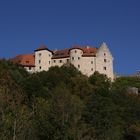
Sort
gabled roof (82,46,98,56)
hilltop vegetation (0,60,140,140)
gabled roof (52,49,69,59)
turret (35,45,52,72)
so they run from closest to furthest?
hilltop vegetation (0,60,140,140) < turret (35,45,52,72) < gabled roof (82,46,98,56) < gabled roof (52,49,69,59)

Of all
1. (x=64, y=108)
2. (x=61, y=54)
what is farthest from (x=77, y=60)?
(x=64, y=108)

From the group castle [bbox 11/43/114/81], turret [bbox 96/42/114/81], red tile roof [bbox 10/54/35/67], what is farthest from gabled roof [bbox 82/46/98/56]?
red tile roof [bbox 10/54/35/67]

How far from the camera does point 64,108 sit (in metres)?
62.3

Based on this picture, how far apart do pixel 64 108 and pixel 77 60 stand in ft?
158

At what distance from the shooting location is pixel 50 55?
11300 centimetres

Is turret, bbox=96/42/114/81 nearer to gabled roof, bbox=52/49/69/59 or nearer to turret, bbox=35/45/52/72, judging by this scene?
gabled roof, bbox=52/49/69/59

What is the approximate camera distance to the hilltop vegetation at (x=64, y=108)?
55.8 m

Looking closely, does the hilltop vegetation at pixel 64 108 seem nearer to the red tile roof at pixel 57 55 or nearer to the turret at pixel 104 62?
the turret at pixel 104 62

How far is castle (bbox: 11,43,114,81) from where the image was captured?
10950 centimetres

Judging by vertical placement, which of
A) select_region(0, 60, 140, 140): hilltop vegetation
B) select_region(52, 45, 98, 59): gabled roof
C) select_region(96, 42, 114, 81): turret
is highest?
select_region(52, 45, 98, 59): gabled roof

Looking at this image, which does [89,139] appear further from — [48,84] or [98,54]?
[98,54]

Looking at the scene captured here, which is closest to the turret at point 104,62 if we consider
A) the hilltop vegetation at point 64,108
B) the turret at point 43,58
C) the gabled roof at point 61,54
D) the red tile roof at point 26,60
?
the hilltop vegetation at point 64,108

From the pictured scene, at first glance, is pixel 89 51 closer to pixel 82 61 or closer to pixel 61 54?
pixel 82 61

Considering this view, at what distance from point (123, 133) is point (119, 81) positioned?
4009 cm
